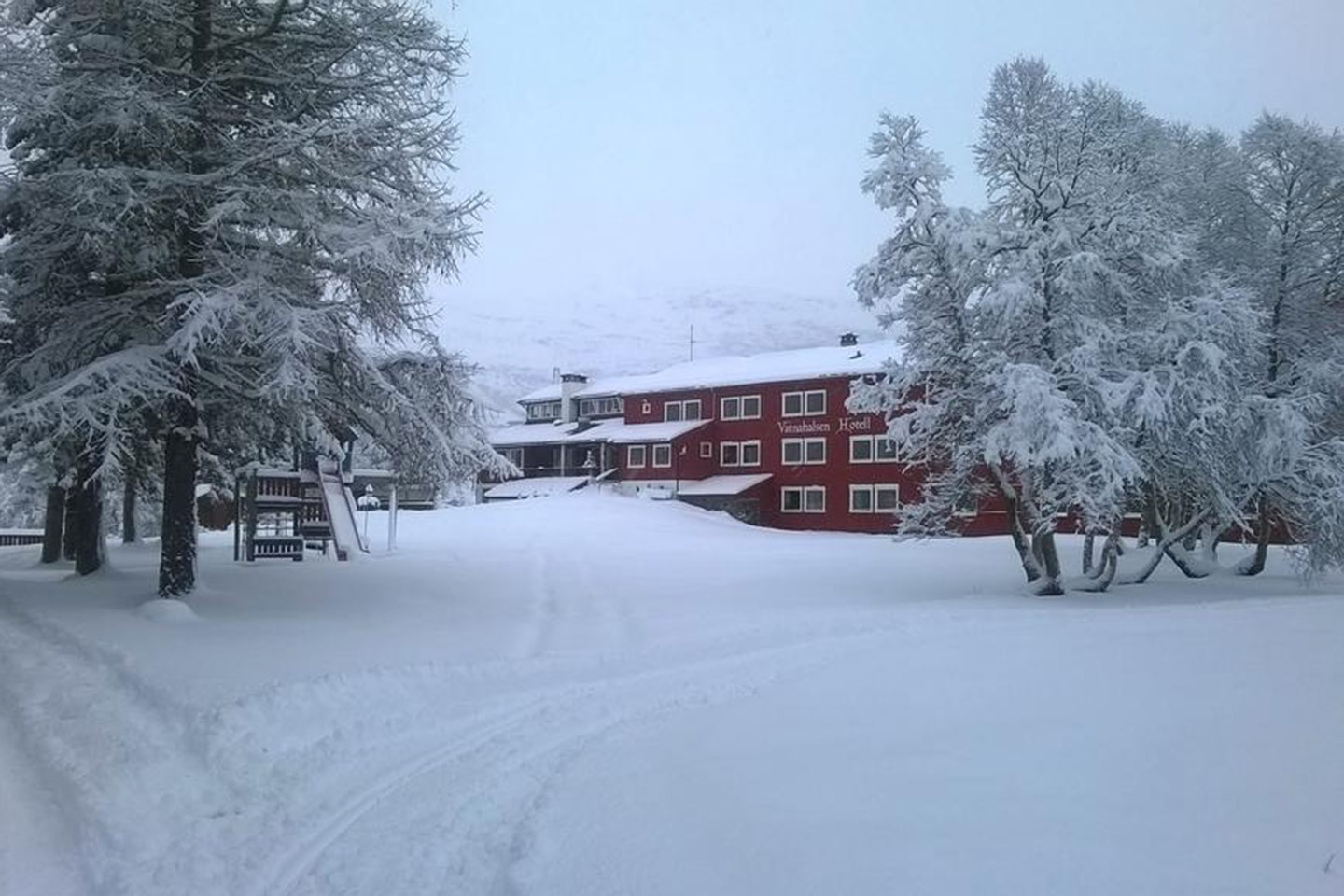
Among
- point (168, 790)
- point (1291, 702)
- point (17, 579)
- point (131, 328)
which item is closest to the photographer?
point (168, 790)

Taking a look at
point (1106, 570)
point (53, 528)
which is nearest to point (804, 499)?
point (1106, 570)

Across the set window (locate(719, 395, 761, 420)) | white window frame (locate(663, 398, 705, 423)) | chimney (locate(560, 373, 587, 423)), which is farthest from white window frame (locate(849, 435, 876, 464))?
chimney (locate(560, 373, 587, 423))

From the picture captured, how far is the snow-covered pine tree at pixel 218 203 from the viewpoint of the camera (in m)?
14.1

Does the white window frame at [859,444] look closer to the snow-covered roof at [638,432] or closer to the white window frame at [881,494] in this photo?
the white window frame at [881,494]

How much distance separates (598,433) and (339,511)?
33597 millimetres

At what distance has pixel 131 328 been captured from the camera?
15352 mm

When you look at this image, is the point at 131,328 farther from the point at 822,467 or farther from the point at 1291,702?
the point at 822,467

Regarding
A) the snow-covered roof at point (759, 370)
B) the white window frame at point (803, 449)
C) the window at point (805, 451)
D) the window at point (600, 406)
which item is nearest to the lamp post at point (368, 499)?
the window at point (600, 406)

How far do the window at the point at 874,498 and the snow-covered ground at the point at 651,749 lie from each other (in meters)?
33.4

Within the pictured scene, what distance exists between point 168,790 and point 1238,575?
2702cm

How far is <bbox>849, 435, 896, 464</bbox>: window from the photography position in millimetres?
51531

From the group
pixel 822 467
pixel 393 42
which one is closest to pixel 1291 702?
pixel 393 42

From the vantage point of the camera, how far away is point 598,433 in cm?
5962

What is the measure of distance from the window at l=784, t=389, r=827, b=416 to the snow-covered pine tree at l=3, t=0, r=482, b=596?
127 ft
